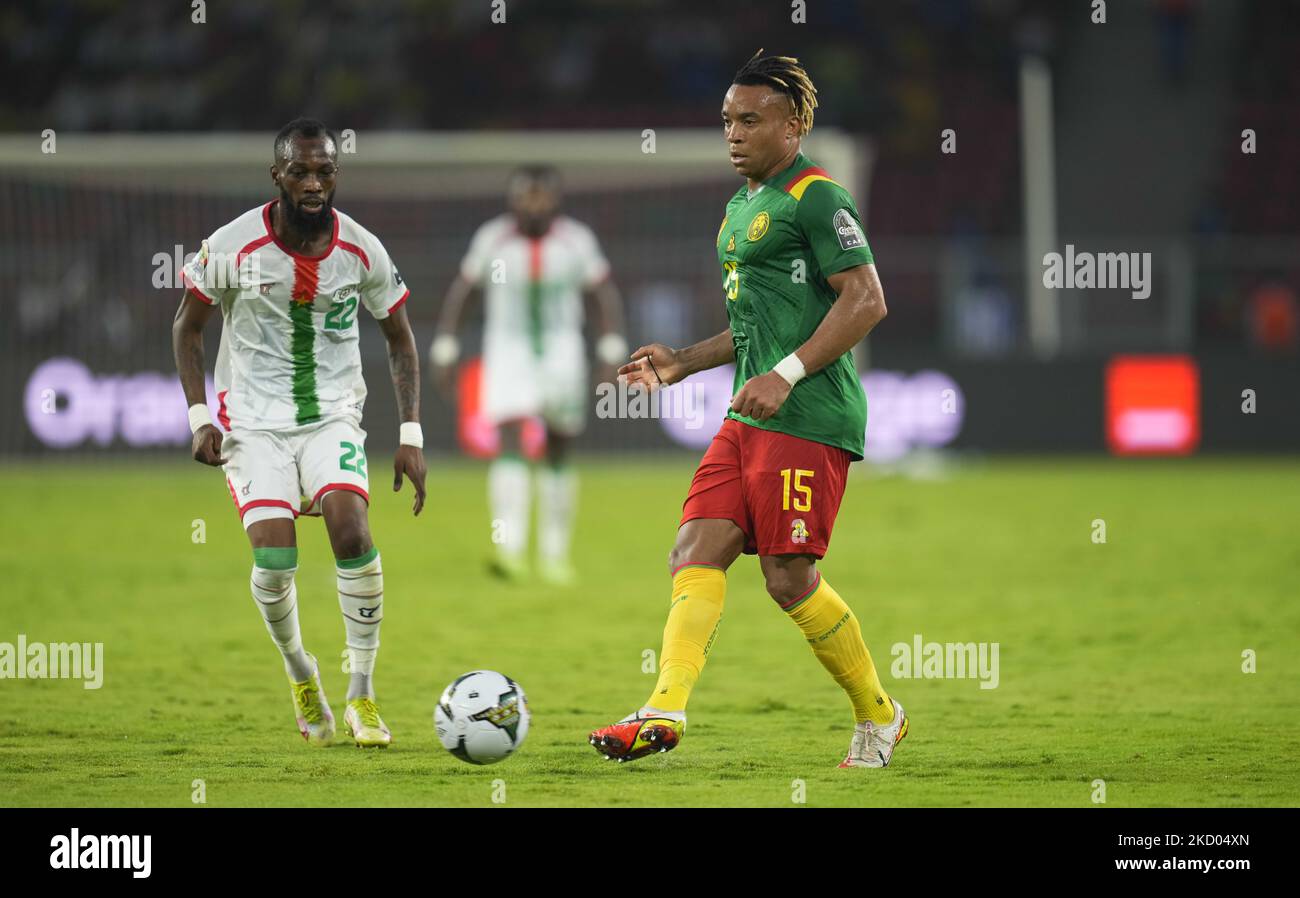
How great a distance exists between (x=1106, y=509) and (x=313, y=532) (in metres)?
6.91

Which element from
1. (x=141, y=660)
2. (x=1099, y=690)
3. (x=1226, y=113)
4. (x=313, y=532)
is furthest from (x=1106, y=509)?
(x=1226, y=113)

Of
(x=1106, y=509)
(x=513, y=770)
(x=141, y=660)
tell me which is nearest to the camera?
(x=513, y=770)

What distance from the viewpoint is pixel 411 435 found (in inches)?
242

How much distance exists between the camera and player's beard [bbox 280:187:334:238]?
5.93 m

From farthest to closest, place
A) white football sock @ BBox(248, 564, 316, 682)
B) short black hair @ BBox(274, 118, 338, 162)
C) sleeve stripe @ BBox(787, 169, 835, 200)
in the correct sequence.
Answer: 1. white football sock @ BBox(248, 564, 316, 682)
2. short black hair @ BBox(274, 118, 338, 162)
3. sleeve stripe @ BBox(787, 169, 835, 200)

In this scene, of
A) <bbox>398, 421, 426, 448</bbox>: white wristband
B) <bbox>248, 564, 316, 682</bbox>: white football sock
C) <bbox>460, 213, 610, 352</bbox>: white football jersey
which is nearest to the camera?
<bbox>248, 564, 316, 682</bbox>: white football sock

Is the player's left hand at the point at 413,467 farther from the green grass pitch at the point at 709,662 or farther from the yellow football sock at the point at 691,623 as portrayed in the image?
the yellow football sock at the point at 691,623

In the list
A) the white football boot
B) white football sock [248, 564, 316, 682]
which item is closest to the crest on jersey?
the white football boot

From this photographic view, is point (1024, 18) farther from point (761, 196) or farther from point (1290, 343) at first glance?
point (761, 196)

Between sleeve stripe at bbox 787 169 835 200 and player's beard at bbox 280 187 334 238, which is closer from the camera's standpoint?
sleeve stripe at bbox 787 169 835 200

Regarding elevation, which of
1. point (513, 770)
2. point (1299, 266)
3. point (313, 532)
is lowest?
point (513, 770)

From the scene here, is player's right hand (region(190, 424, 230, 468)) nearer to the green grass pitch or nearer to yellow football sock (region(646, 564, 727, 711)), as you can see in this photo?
the green grass pitch

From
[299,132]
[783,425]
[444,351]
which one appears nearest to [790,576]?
[783,425]

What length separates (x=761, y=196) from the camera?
559cm
